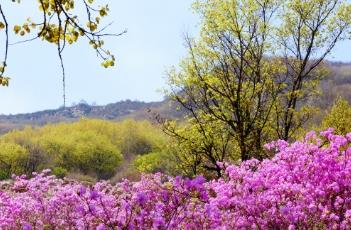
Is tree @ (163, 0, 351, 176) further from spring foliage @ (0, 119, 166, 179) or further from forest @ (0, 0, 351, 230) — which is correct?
spring foliage @ (0, 119, 166, 179)

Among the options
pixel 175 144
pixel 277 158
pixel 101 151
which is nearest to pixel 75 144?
pixel 101 151

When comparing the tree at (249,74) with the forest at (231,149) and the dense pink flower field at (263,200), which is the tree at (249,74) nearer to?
the forest at (231,149)

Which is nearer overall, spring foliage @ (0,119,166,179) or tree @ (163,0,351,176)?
A: tree @ (163,0,351,176)

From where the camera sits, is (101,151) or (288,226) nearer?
(288,226)

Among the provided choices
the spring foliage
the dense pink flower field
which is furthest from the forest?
the spring foliage

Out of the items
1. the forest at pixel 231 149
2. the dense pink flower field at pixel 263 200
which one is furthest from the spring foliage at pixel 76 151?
the dense pink flower field at pixel 263 200

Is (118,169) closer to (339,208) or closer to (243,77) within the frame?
(243,77)

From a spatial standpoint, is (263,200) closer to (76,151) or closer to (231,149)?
(231,149)

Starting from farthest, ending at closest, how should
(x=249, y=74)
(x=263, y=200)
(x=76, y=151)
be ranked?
(x=76, y=151), (x=249, y=74), (x=263, y=200)

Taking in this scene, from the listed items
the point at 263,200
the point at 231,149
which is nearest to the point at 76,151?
the point at 231,149

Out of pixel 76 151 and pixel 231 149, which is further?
pixel 76 151

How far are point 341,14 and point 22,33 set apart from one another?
72.0ft

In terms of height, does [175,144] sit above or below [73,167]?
above

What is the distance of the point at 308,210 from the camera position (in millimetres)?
8523
